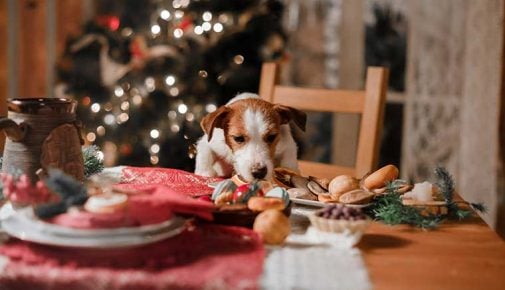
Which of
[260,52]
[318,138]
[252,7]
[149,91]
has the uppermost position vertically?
[252,7]

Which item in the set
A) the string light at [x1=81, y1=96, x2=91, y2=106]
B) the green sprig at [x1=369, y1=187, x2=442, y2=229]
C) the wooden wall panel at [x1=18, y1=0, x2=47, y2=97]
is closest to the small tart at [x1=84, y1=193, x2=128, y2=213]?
the green sprig at [x1=369, y1=187, x2=442, y2=229]

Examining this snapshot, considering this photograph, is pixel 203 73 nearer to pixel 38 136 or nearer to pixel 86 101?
pixel 86 101

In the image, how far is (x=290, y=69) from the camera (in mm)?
3674

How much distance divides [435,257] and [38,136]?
2.29 feet

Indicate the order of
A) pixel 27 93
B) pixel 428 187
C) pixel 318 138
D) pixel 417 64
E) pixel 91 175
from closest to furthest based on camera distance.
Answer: pixel 428 187 < pixel 91 175 < pixel 417 64 < pixel 318 138 < pixel 27 93

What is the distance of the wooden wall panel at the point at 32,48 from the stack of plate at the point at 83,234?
3.25 metres

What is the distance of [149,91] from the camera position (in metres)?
3.10

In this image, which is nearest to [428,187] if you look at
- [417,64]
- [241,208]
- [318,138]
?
[241,208]

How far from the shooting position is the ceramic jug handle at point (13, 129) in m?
1.10

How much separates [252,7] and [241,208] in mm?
2121

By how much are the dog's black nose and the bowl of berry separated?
54cm

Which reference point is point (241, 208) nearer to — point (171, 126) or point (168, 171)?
point (168, 171)

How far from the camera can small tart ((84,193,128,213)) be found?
0.92m

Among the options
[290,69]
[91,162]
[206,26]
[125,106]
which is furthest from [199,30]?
[91,162]
